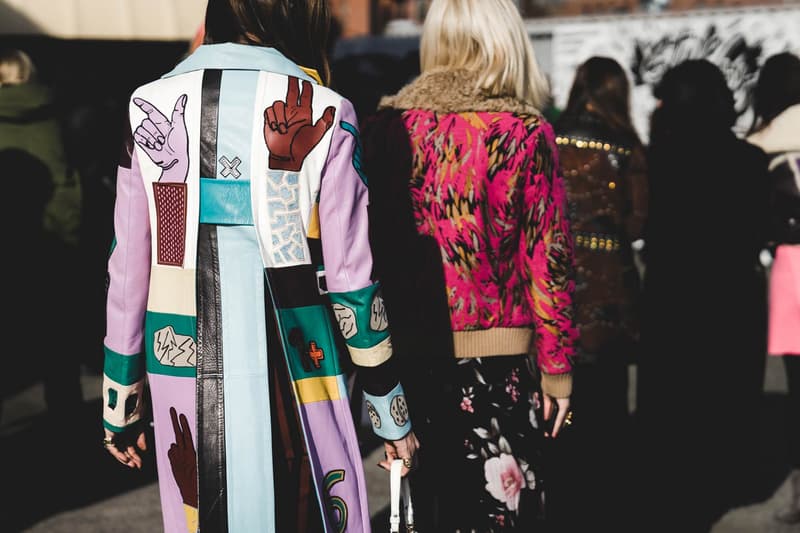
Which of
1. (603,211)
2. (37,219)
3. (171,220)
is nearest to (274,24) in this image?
(171,220)

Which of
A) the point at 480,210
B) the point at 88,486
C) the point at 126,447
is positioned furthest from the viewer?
the point at 88,486

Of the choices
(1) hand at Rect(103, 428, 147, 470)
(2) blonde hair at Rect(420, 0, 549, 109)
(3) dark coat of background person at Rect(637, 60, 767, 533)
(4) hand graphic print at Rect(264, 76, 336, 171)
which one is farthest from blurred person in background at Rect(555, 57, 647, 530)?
(1) hand at Rect(103, 428, 147, 470)

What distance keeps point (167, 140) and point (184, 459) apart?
0.72 metres

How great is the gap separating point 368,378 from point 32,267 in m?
2.59

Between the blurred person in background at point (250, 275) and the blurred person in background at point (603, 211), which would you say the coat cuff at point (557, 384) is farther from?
the blurred person in background at point (603, 211)

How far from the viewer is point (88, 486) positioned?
156 inches

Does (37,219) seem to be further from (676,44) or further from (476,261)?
(676,44)

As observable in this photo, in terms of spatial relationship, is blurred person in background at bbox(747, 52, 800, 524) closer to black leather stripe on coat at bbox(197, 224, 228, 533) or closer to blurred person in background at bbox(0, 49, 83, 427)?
black leather stripe on coat at bbox(197, 224, 228, 533)

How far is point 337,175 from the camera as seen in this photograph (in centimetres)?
177

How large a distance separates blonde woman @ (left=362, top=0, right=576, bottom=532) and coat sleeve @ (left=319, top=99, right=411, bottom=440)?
437 millimetres

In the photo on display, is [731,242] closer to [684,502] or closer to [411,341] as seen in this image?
[684,502]

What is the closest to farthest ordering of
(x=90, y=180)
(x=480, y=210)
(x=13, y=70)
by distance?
(x=480, y=210)
(x=13, y=70)
(x=90, y=180)

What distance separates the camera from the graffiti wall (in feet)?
38.5

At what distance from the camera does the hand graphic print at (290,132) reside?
174 centimetres
